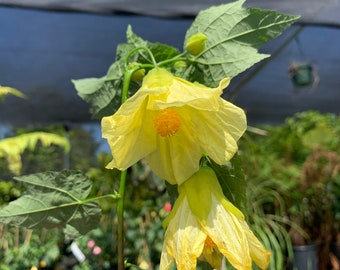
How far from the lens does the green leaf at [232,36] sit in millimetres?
401

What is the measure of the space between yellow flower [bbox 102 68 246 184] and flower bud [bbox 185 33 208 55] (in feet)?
0.16

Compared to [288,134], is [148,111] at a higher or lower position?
higher

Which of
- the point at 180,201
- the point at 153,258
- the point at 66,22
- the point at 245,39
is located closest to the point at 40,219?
the point at 180,201

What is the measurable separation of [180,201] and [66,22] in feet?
6.11

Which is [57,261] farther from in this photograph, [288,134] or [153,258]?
[288,134]

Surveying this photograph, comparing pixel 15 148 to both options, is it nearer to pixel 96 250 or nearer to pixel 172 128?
pixel 96 250

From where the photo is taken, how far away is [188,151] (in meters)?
0.39

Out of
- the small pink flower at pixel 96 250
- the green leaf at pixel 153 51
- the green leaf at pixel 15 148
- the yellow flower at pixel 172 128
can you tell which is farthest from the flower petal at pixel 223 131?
the green leaf at pixel 15 148

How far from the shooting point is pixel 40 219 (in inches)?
16.3

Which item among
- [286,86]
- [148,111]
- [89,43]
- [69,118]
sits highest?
[148,111]

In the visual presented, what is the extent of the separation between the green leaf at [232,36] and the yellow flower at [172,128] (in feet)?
0.17

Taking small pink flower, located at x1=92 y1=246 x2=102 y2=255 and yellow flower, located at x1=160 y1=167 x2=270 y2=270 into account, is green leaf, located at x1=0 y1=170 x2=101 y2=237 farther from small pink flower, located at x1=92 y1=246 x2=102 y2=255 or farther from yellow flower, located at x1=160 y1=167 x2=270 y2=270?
small pink flower, located at x1=92 y1=246 x2=102 y2=255

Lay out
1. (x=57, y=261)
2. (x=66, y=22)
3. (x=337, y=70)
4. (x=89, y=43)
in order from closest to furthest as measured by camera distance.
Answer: (x=57, y=261), (x=66, y=22), (x=89, y=43), (x=337, y=70)

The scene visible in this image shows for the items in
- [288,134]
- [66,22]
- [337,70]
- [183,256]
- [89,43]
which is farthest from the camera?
[337,70]
